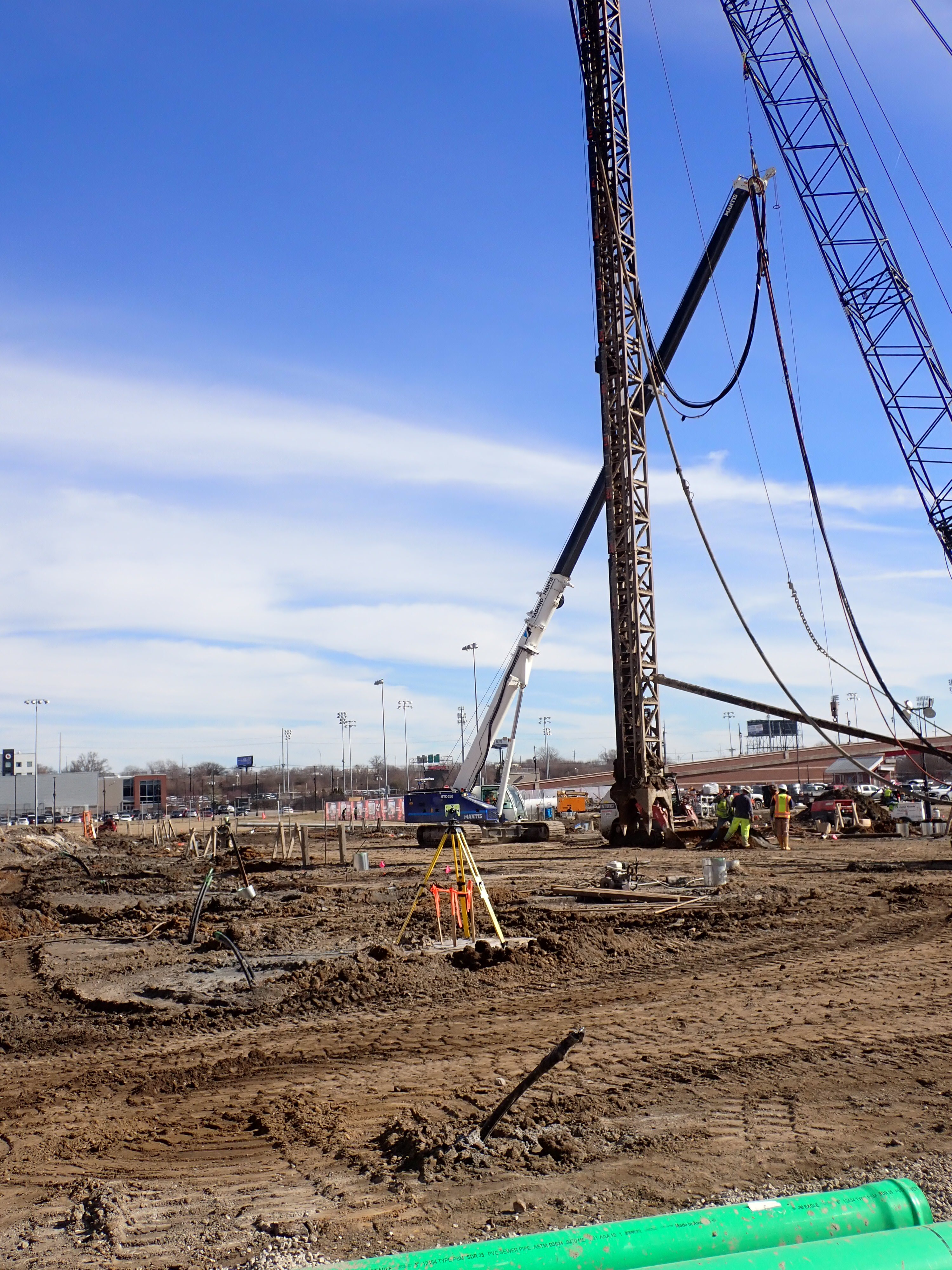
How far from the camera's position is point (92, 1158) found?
6.05 m

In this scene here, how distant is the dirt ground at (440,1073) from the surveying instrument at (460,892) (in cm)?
49

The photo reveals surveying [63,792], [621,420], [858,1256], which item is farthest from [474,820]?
[63,792]

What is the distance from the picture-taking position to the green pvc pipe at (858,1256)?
89.7 inches

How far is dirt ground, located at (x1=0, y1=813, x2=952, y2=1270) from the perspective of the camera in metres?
5.15

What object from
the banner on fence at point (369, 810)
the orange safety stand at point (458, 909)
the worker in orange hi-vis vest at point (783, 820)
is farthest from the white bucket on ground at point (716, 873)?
the banner on fence at point (369, 810)

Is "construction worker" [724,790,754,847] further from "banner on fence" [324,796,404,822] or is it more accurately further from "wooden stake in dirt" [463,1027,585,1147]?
"banner on fence" [324,796,404,822]

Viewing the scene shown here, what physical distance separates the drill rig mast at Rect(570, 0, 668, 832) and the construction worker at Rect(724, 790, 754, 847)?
2161 millimetres

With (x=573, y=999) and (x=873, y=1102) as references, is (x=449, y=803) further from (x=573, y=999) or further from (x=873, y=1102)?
(x=873, y=1102)

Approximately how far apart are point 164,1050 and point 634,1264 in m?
7.16

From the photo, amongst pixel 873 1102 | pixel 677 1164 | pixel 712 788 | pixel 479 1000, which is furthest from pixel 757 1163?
pixel 712 788

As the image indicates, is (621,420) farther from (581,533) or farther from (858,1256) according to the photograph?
(858,1256)

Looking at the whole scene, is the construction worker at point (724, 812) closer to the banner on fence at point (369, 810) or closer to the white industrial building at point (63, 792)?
the banner on fence at point (369, 810)

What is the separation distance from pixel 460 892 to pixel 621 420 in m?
21.1

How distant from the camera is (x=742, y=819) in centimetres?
2823
